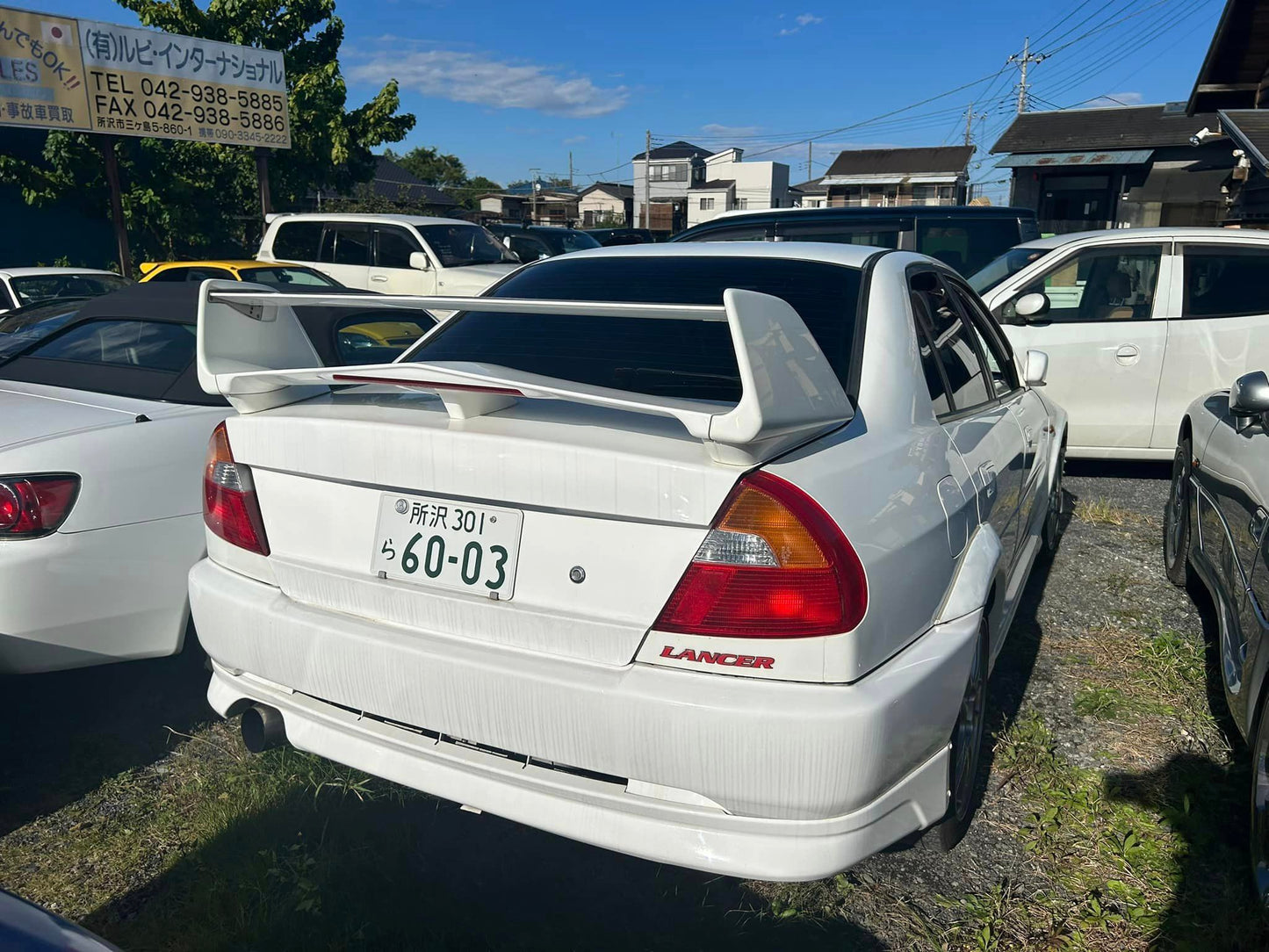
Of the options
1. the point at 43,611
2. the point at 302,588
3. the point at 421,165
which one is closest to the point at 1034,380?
the point at 302,588

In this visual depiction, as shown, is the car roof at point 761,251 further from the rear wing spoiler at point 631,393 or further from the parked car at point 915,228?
the parked car at point 915,228

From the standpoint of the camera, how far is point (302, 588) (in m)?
2.32

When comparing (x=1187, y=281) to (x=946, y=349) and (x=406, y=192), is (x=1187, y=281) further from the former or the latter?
(x=406, y=192)

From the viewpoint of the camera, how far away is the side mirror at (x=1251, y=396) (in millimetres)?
2941

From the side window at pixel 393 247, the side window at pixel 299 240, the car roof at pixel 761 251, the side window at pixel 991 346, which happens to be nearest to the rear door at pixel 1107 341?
the side window at pixel 991 346

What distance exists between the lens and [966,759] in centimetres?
260

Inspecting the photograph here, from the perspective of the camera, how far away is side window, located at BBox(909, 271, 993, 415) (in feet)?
8.96

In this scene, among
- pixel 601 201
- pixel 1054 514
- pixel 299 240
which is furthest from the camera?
pixel 601 201

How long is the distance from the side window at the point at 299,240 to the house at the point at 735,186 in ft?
183

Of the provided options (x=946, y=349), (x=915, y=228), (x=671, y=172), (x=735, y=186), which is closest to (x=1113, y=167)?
(x=915, y=228)

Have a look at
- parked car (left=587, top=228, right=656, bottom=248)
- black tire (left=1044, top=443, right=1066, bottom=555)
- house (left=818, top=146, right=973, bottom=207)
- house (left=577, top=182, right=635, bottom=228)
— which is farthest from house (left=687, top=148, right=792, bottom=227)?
black tire (left=1044, top=443, right=1066, bottom=555)

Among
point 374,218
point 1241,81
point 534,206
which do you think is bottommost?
point 374,218

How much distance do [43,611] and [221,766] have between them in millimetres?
732

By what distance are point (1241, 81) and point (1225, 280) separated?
35.7 feet
